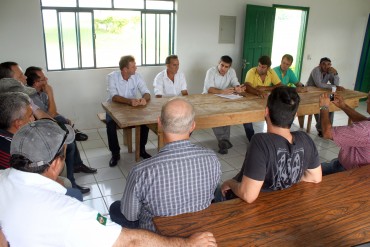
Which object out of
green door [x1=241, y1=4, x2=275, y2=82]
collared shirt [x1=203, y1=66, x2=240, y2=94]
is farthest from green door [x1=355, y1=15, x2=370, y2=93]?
collared shirt [x1=203, y1=66, x2=240, y2=94]

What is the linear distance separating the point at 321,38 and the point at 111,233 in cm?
676

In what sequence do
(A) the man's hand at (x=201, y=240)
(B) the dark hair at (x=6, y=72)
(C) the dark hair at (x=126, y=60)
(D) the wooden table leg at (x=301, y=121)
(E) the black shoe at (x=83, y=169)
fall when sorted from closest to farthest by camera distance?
(A) the man's hand at (x=201, y=240) → (B) the dark hair at (x=6, y=72) → (E) the black shoe at (x=83, y=169) → (C) the dark hair at (x=126, y=60) → (D) the wooden table leg at (x=301, y=121)

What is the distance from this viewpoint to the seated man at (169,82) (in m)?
4.10

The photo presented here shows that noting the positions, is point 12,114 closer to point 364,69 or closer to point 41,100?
point 41,100

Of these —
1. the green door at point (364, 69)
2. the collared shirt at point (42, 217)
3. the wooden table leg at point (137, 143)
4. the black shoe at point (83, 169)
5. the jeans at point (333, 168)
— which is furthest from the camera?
the green door at point (364, 69)

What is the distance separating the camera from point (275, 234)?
139 cm

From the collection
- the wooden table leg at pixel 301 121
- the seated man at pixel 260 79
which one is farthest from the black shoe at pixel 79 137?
the wooden table leg at pixel 301 121

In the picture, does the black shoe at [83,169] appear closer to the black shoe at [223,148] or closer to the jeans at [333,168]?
the black shoe at [223,148]

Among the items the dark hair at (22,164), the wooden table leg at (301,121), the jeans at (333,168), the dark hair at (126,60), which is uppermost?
the dark hair at (126,60)

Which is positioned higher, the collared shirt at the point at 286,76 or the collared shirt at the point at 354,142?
the collared shirt at the point at 286,76

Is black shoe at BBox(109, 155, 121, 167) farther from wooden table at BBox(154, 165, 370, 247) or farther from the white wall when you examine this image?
wooden table at BBox(154, 165, 370, 247)

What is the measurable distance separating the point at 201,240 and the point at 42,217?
0.62 m

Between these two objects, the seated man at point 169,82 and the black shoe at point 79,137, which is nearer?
the black shoe at point 79,137

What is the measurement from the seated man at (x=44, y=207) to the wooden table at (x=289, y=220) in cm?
27
